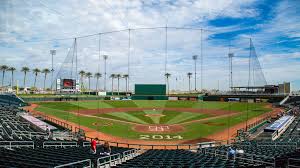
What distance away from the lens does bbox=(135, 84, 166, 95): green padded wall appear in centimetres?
8606

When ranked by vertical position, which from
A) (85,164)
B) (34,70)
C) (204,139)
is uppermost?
(34,70)

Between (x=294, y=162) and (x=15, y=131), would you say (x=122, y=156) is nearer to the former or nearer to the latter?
(x=294, y=162)

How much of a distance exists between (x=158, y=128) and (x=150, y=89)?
4848 centimetres

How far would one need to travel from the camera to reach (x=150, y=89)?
86875mm

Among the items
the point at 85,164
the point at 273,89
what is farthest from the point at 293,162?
the point at 273,89

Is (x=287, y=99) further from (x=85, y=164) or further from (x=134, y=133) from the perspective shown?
(x=85, y=164)

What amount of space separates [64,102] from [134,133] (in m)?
47.1

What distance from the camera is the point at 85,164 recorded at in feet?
→ 37.8

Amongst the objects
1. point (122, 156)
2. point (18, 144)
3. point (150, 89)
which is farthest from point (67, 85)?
point (122, 156)

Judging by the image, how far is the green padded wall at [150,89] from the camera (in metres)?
86.1

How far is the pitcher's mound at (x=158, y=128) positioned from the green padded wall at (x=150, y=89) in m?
45.7

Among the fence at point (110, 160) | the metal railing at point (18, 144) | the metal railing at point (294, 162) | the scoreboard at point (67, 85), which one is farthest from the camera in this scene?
the scoreboard at point (67, 85)

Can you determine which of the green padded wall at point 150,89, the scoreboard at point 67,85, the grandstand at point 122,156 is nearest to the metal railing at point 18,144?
the grandstand at point 122,156

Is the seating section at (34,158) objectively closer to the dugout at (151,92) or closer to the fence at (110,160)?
the fence at (110,160)
